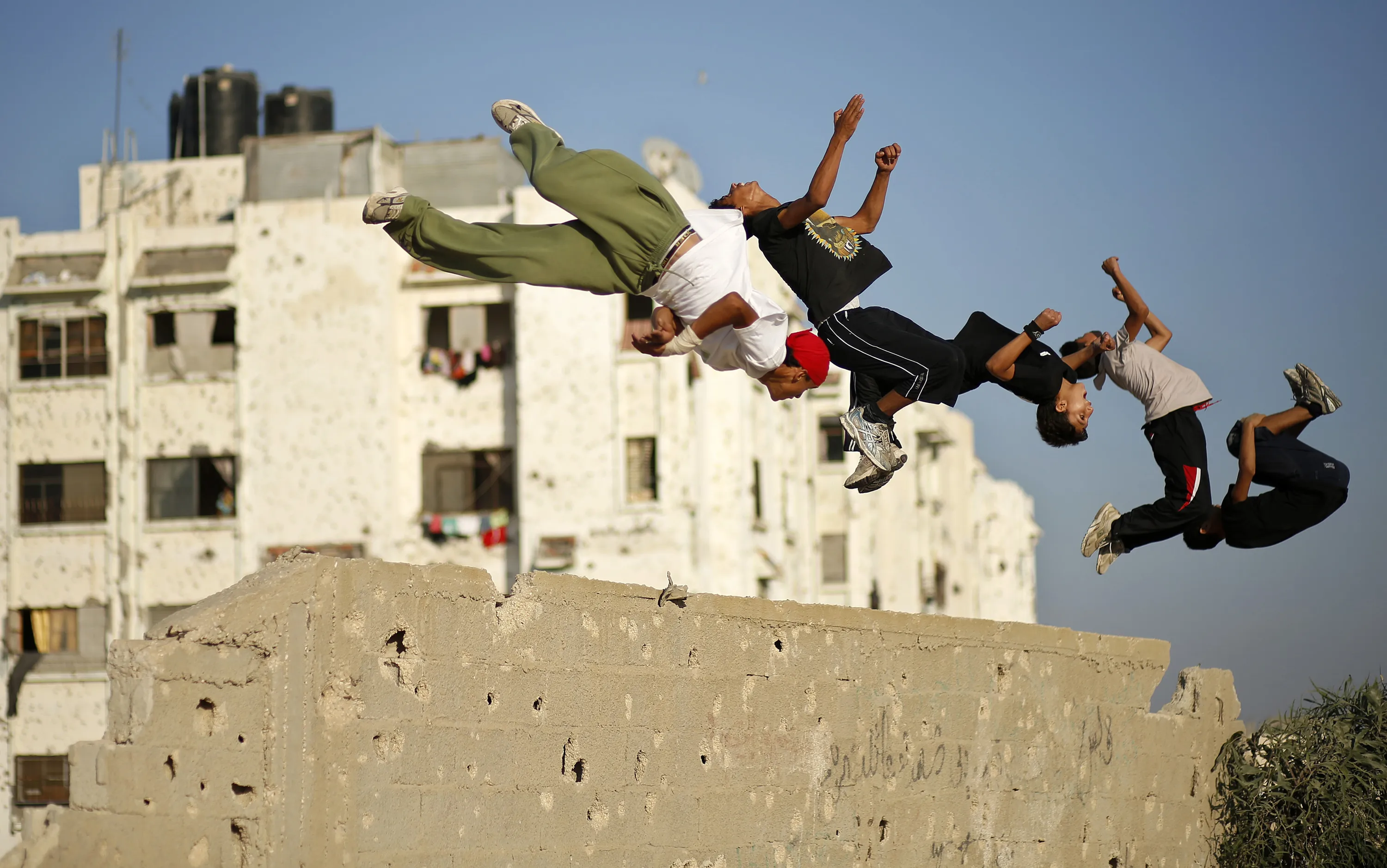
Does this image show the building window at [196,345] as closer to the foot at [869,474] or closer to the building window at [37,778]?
the building window at [37,778]

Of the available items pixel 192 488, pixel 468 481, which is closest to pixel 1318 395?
pixel 468 481

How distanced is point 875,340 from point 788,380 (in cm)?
52

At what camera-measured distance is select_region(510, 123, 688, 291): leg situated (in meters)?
5.79

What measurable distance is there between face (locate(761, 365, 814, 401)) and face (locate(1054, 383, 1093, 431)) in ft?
4.23

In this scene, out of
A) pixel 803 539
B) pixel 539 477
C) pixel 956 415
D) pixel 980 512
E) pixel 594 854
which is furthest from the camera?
pixel 980 512

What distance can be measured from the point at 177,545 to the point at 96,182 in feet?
30.9

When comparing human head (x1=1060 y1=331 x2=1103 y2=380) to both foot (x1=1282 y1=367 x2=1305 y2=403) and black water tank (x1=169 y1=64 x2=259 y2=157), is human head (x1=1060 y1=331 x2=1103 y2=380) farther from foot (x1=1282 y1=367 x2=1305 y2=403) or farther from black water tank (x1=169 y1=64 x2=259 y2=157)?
black water tank (x1=169 y1=64 x2=259 y2=157)

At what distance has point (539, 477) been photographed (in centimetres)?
2938

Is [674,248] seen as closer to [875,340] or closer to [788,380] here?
[788,380]

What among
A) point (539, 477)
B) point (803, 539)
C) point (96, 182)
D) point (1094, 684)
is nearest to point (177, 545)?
point (539, 477)

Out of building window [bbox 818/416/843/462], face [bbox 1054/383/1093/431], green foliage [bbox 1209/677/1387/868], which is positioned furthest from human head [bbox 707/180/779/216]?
building window [bbox 818/416/843/462]

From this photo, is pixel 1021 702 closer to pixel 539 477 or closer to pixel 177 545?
pixel 539 477

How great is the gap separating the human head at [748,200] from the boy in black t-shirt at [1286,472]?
2619mm

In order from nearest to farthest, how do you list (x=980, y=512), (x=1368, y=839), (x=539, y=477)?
(x=1368, y=839) → (x=539, y=477) → (x=980, y=512)
